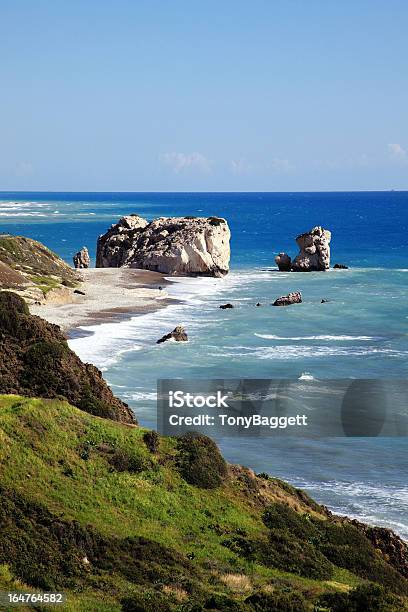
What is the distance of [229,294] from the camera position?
105562 millimetres

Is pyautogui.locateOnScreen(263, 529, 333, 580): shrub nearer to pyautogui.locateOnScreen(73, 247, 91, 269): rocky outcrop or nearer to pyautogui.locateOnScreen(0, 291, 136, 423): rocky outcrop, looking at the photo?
pyautogui.locateOnScreen(0, 291, 136, 423): rocky outcrop

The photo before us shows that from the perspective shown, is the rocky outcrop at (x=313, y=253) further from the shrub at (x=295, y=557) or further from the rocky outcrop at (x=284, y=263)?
the shrub at (x=295, y=557)

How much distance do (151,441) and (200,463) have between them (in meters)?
1.67

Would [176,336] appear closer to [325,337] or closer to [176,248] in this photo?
[325,337]

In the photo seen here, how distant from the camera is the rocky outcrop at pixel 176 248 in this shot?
121688mm

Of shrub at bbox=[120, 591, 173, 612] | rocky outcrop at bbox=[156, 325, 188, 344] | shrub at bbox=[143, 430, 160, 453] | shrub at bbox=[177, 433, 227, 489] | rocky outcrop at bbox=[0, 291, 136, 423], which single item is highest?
rocky outcrop at bbox=[0, 291, 136, 423]

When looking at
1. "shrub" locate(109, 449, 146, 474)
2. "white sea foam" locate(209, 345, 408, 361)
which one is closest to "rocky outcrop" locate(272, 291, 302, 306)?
"white sea foam" locate(209, 345, 408, 361)

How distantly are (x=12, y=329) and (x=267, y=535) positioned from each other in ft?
40.7

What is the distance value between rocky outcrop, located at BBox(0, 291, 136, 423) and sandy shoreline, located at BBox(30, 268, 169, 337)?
39.1 m

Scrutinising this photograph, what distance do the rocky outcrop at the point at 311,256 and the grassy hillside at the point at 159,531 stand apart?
331 feet

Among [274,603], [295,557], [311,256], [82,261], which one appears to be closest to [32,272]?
[82,261]

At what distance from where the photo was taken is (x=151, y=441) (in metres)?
28.2

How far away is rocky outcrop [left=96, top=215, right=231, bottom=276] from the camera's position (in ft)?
399

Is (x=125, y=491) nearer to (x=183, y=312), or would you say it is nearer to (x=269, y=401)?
(x=269, y=401)
